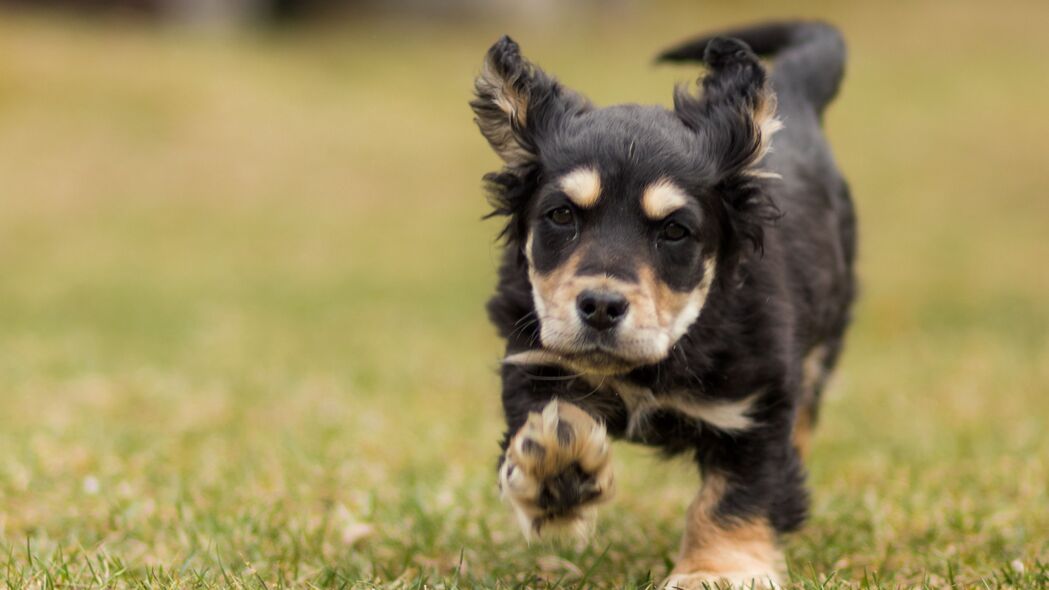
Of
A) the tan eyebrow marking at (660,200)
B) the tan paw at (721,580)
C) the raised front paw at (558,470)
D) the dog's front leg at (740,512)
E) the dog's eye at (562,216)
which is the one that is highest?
the tan eyebrow marking at (660,200)

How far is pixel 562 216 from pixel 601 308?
401 millimetres

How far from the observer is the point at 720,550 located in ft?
12.6

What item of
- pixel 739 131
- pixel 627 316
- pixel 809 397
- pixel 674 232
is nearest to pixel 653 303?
pixel 627 316

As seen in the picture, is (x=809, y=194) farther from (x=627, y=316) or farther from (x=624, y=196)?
(x=627, y=316)

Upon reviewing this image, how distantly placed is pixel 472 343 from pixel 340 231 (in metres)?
5.53

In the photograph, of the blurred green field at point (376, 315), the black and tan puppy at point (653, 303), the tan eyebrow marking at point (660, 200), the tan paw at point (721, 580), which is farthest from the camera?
the blurred green field at point (376, 315)

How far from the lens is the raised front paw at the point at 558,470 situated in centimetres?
339

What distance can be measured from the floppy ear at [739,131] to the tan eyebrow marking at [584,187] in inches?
14.4

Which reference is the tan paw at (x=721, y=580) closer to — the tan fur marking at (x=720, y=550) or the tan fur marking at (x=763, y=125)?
the tan fur marking at (x=720, y=550)

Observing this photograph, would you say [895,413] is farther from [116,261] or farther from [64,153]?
[64,153]

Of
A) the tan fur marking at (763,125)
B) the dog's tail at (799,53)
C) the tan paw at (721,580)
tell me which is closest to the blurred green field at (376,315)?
the tan paw at (721,580)

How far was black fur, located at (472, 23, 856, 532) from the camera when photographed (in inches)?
142

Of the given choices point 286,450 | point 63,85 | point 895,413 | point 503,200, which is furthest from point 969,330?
point 63,85

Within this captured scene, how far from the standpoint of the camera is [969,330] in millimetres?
10414
